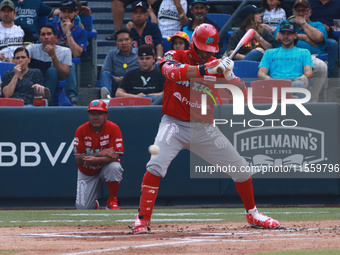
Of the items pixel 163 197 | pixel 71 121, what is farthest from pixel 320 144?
pixel 71 121

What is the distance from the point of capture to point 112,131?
9.39 meters

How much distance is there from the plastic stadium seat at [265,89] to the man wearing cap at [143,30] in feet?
9.09

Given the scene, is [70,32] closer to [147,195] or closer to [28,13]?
[28,13]

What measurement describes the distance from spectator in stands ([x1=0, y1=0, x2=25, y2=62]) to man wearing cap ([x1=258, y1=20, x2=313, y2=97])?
4.53m

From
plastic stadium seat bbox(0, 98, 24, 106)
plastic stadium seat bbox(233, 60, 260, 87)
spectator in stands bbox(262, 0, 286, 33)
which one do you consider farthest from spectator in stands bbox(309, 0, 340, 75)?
plastic stadium seat bbox(0, 98, 24, 106)

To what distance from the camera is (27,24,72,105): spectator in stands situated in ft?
36.1

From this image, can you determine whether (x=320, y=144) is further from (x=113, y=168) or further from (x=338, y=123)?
(x=113, y=168)

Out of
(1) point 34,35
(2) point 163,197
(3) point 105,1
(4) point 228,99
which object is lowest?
(2) point 163,197

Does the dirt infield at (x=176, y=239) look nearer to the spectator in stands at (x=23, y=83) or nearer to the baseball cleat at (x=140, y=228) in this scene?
the baseball cleat at (x=140, y=228)

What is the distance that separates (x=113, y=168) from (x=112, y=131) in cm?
53

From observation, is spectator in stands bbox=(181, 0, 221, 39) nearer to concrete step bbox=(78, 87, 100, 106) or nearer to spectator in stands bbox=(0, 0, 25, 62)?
concrete step bbox=(78, 87, 100, 106)

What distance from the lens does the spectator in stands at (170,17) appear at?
12547 mm

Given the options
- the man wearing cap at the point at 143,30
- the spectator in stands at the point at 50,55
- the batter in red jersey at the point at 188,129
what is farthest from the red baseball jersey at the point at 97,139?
the batter in red jersey at the point at 188,129

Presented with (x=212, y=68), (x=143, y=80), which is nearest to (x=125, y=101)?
(x=143, y=80)
